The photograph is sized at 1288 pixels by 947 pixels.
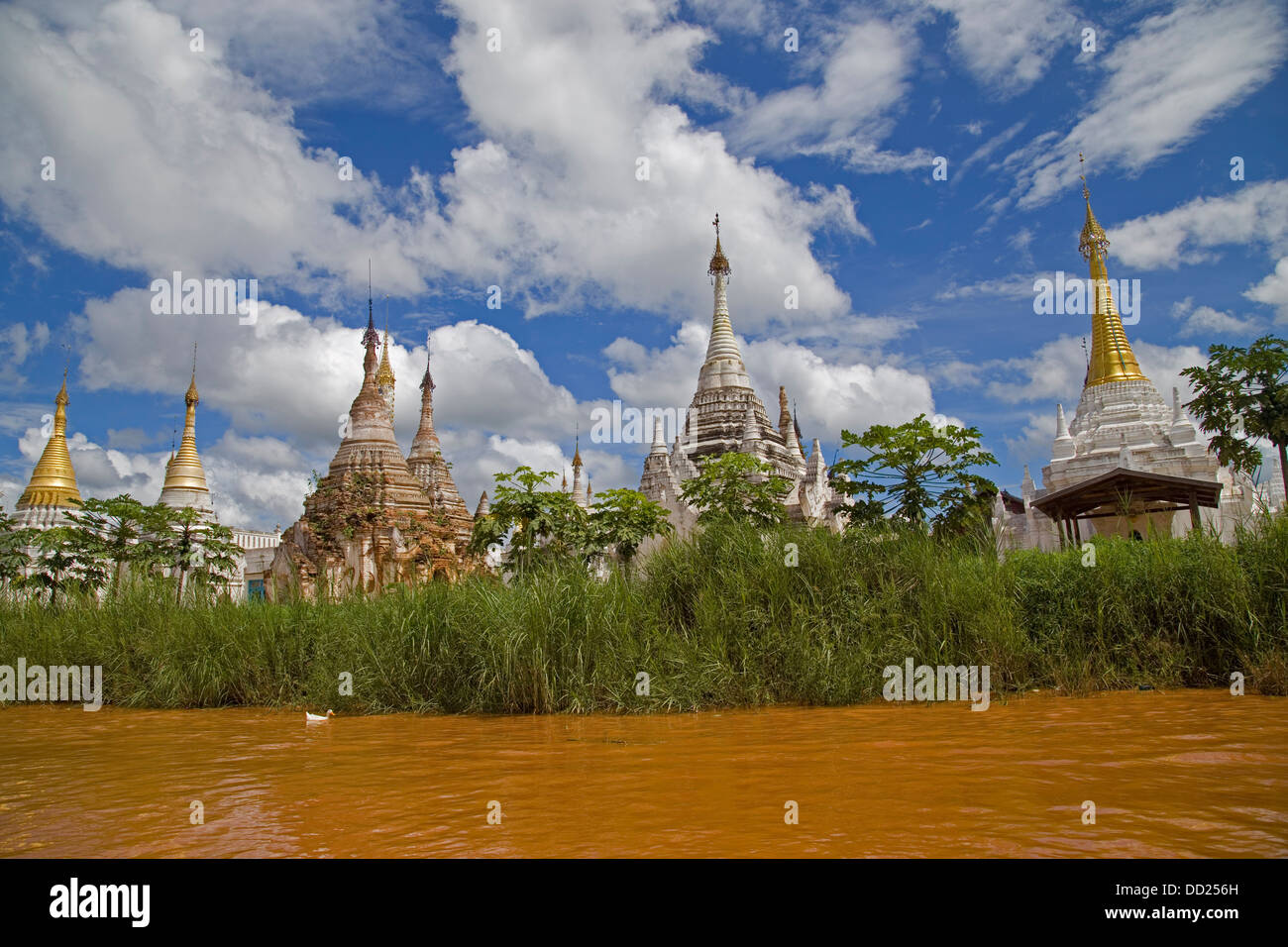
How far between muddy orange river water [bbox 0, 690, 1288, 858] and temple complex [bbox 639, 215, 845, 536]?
21.6 meters

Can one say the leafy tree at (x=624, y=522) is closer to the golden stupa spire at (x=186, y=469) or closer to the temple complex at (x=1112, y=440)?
the temple complex at (x=1112, y=440)

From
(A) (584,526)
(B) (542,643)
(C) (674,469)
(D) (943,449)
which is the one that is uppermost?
(C) (674,469)

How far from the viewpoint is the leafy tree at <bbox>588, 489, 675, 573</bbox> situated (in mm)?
13000

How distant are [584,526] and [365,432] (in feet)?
51.9

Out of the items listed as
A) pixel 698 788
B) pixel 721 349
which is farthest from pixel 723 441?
pixel 698 788

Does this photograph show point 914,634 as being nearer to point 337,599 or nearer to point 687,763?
point 687,763

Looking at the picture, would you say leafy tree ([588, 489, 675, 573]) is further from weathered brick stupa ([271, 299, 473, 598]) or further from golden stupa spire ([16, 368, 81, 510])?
golden stupa spire ([16, 368, 81, 510])

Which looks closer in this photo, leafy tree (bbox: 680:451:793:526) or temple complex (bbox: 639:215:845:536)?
leafy tree (bbox: 680:451:793:526)

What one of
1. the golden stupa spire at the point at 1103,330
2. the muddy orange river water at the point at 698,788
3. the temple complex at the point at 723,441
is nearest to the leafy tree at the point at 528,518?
the muddy orange river water at the point at 698,788

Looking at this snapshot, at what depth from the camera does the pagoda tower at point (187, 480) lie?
35.0 meters

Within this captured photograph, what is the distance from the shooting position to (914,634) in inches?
276

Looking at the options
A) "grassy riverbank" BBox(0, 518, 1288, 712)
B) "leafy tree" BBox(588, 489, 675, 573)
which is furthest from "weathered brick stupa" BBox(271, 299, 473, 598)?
"grassy riverbank" BBox(0, 518, 1288, 712)
